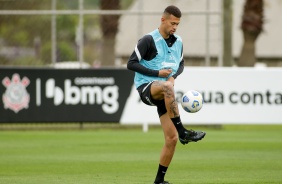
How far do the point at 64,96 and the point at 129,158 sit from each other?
768 centimetres

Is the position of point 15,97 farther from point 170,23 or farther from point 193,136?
point 193,136

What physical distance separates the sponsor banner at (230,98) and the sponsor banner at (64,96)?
442 millimetres

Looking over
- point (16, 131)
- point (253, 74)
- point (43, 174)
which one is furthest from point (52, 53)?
point (43, 174)

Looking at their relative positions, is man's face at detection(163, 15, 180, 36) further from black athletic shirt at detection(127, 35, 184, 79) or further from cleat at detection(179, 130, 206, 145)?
cleat at detection(179, 130, 206, 145)

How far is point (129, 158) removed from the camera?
16938mm

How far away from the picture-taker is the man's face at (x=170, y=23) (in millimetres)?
12180

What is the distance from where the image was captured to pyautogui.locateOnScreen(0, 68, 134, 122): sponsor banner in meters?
24.2

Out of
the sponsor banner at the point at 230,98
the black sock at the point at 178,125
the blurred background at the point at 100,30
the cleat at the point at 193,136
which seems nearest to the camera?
the cleat at the point at 193,136

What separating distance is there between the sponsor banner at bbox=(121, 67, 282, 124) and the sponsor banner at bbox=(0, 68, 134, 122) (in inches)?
17.4

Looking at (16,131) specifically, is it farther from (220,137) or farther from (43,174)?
(43,174)

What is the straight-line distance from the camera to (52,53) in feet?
88.6

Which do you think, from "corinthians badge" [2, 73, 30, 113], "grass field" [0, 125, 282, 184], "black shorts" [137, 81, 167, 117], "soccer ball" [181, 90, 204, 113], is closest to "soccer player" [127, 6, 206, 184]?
"black shorts" [137, 81, 167, 117]

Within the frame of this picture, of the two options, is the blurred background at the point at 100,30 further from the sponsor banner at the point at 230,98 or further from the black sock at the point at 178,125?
the black sock at the point at 178,125

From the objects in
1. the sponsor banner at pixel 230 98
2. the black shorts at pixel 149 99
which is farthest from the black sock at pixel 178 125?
the sponsor banner at pixel 230 98
